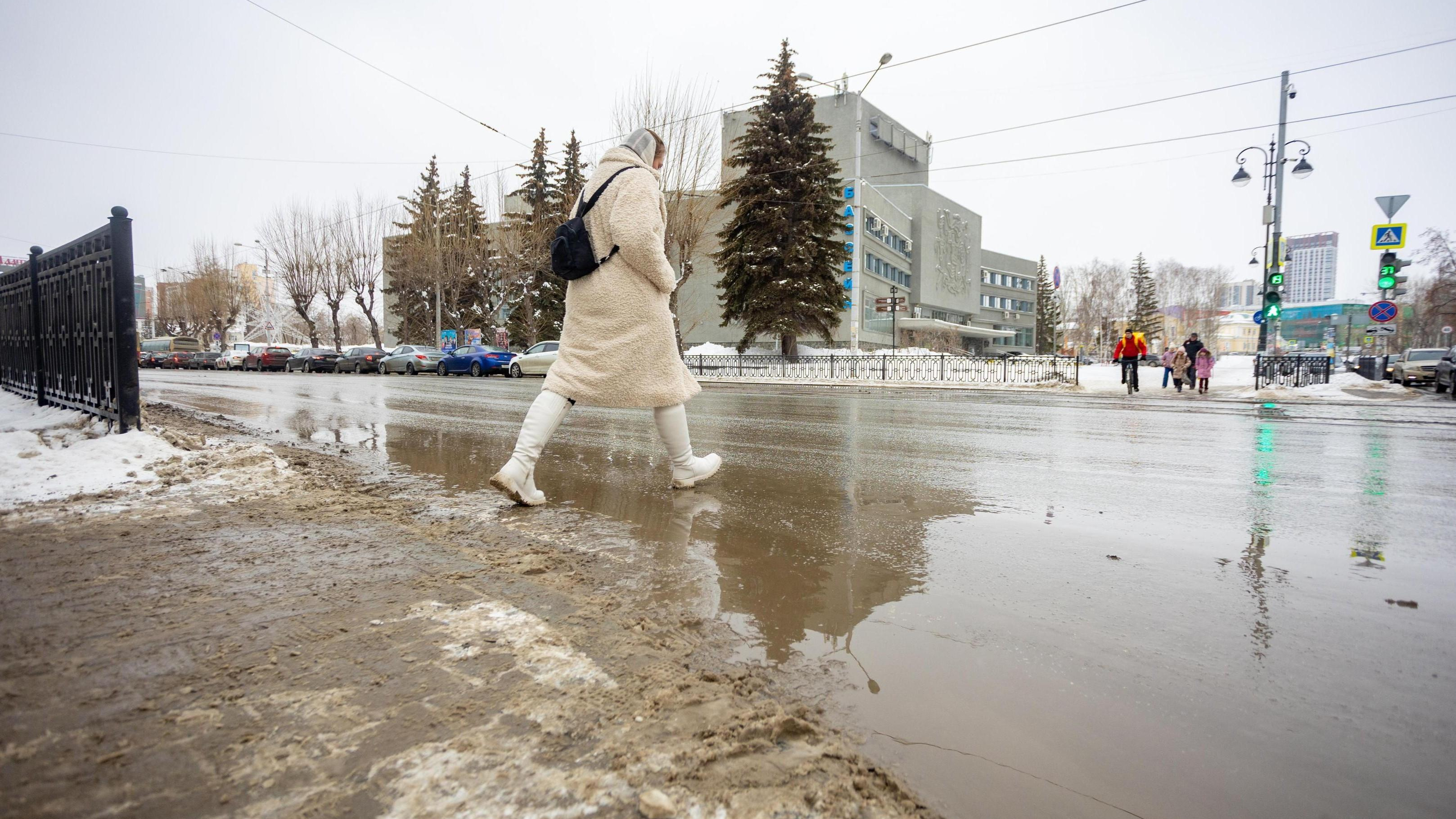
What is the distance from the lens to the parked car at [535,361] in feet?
86.3

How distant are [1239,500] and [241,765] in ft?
16.6

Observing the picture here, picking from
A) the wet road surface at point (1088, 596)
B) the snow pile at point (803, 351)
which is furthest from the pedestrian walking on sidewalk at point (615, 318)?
the snow pile at point (803, 351)

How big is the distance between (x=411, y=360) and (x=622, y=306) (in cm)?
3136

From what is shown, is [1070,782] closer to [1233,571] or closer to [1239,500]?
[1233,571]

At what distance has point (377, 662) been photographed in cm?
204

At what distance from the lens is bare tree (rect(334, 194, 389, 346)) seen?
43.1 metres

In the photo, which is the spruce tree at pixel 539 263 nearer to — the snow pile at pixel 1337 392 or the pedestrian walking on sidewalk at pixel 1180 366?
the pedestrian walking on sidewalk at pixel 1180 366

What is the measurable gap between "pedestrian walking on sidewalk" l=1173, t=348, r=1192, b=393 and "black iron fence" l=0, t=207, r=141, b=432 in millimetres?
24087

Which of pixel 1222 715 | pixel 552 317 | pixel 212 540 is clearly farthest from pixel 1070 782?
pixel 552 317

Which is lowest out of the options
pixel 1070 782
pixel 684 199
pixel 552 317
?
pixel 1070 782

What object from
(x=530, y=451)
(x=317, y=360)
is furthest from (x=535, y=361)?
(x=530, y=451)

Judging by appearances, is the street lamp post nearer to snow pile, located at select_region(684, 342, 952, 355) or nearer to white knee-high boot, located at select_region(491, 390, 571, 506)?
snow pile, located at select_region(684, 342, 952, 355)

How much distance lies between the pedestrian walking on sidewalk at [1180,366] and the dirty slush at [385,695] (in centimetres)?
2350

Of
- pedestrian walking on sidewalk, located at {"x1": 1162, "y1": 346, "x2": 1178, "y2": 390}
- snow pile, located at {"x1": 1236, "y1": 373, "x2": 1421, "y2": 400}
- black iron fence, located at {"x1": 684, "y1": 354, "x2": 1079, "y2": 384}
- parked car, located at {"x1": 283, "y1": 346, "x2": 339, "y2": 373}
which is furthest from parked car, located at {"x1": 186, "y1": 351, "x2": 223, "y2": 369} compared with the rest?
snow pile, located at {"x1": 1236, "y1": 373, "x2": 1421, "y2": 400}
